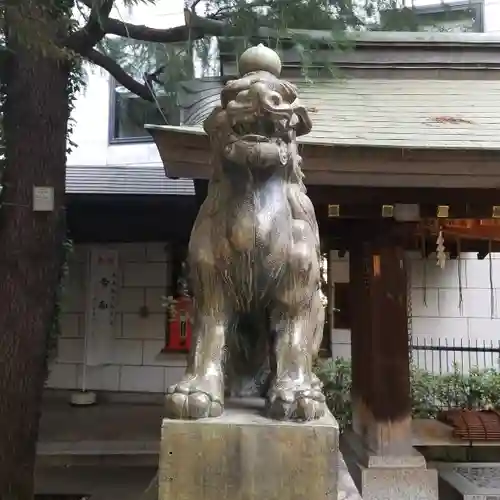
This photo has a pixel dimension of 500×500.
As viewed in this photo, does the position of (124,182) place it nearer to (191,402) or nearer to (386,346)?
(386,346)

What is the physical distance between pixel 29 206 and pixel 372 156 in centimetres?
246

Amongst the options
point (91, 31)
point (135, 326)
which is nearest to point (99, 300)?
point (135, 326)

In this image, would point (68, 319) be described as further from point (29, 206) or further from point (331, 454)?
point (331, 454)

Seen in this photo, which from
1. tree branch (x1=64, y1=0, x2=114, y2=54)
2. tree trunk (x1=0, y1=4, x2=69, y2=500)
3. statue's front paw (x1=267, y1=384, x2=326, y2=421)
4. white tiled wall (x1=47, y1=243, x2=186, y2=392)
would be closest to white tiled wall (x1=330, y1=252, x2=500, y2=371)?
white tiled wall (x1=47, y1=243, x2=186, y2=392)

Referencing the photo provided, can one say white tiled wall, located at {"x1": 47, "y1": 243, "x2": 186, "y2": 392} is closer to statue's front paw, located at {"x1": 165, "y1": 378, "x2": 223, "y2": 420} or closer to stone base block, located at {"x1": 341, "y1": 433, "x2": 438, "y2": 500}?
stone base block, located at {"x1": 341, "y1": 433, "x2": 438, "y2": 500}

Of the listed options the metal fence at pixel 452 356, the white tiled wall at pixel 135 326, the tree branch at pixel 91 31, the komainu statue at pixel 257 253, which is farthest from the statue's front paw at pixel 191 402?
the white tiled wall at pixel 135 326

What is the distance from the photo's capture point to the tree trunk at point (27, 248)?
13.8ft

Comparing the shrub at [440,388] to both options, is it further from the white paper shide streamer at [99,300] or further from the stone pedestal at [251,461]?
the stone pedestal at [251,461]

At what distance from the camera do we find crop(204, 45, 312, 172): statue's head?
198cm

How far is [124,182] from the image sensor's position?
7.51 meters

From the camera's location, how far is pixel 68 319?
30.3 feet

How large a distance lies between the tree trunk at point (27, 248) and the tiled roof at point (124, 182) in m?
2.80

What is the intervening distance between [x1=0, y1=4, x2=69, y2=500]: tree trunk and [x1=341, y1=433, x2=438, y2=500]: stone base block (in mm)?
2427

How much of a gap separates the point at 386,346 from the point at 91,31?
3155mm
